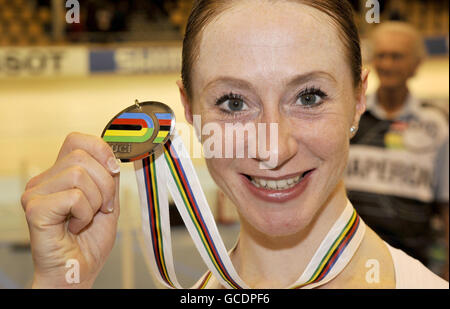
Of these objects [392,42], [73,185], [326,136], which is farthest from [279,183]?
[392,42]

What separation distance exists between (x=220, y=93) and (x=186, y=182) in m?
0.17

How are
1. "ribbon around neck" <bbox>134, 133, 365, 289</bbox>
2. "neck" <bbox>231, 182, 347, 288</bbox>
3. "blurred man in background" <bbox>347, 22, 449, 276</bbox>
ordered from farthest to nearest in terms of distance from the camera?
"blurred man in background" <bbox>347, 22, 449, 276</bbox> → "neck" <bbox>231, 182, 347, 288</bbox> → "ribbon around neck" <bbox>134, 133, 365, 289</bbox>

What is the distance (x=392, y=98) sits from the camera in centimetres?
225

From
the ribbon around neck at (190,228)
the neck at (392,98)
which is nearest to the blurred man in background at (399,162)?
the neck at (392,98)

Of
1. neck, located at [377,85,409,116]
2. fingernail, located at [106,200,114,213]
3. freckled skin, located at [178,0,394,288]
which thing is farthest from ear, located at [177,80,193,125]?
neck, located at [377,85,409,116]

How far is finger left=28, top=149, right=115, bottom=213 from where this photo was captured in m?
0.95

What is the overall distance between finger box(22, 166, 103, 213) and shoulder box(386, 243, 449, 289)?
580 millimetres

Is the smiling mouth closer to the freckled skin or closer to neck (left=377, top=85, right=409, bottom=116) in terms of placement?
the freckled skin

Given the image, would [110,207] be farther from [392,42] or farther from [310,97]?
[392,42]

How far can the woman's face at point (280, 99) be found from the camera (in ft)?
3.16

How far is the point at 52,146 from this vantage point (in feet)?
21.9

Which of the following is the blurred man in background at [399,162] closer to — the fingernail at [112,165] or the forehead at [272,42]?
the forehead at [272,42]

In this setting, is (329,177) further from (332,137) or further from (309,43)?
(309,43)

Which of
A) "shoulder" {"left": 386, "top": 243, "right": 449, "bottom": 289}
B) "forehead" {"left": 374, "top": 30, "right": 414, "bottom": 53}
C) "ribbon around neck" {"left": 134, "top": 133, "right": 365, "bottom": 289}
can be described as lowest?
"shoulder" {"left": 386, "top": 243, "right": 449, "bottom": 289}
